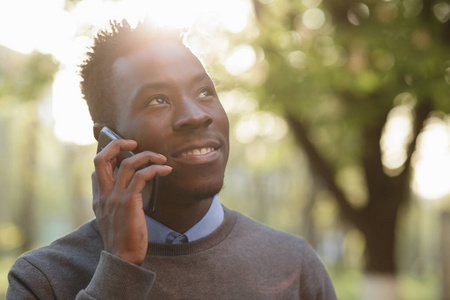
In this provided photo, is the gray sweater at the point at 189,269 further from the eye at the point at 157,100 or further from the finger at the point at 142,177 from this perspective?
the eye at the point at 157,100

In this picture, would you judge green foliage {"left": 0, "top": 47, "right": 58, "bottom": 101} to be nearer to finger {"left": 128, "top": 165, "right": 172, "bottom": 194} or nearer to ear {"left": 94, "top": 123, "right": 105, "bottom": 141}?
ear {"left": 94, "top": 123, "right": 105, "bottom": 141}

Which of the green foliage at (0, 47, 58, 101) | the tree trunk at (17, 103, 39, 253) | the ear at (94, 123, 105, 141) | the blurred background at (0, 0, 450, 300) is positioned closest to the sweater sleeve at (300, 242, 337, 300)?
the ear at (94, 123, 105, 141)

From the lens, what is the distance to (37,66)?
25.2 feet

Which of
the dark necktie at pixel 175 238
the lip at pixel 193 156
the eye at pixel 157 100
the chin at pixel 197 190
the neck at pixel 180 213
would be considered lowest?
the dark necktie at pixel 175 238

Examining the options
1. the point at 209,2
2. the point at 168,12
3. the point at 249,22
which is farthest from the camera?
the point at 249,22

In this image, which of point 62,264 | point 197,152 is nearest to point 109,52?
point 197,152

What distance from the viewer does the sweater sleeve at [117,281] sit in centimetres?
163

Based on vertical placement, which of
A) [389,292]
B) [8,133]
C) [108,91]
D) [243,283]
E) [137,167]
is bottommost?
[8,133]

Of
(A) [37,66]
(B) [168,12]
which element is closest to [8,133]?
(A) [37,66]

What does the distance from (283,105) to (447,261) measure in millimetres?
6616

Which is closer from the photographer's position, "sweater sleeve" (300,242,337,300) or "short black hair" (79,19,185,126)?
"short black hair" (79,19,185,126)

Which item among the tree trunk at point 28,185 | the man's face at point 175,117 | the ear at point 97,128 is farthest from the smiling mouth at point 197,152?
the tree trunk at point 28,185

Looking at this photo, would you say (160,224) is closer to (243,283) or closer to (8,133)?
(243,283)

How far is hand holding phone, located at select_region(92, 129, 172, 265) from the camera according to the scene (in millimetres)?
1695
